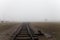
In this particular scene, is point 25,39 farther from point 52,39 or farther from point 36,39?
point 52,39

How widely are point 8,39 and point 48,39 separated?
9.12 feet

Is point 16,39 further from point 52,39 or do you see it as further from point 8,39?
point 52,39

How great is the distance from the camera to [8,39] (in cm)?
1128

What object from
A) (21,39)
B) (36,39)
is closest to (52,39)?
(36,39)

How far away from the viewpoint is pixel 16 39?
1088 centimetres

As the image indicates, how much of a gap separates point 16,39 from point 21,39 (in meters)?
0.34

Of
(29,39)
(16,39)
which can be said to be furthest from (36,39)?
(16,39)

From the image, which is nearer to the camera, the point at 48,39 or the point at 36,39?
the point at 48,39

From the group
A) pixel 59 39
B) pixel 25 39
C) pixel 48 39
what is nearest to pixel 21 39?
pixel 25 39

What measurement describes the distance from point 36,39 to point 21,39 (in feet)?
3.25

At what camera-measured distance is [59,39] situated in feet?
33.0

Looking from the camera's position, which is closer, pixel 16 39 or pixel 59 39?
pixel 59 39

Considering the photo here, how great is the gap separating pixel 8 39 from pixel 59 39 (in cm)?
347

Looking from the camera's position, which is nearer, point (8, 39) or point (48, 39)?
point (48, 39)
